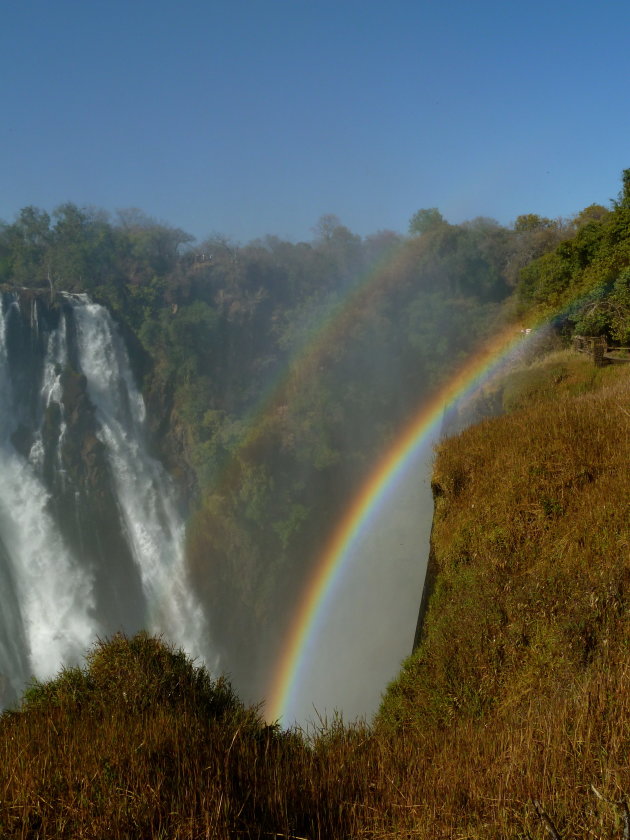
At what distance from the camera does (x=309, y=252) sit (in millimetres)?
47469

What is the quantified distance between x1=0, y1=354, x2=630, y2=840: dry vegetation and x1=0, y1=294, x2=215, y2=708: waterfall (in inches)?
969

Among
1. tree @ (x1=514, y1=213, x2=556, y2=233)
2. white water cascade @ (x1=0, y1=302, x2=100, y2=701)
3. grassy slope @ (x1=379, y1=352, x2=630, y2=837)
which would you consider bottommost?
grassy slope @ (x1=379, y1=352, x2=630, y2=837)

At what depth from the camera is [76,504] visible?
32500 mm

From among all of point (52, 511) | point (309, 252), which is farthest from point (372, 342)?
point (52, 511)

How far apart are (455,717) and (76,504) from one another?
29199mm

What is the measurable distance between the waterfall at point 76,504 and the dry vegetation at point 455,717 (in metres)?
24.6

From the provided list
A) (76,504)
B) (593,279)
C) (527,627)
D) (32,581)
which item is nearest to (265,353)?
(76,504)

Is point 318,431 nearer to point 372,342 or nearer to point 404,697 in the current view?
point 372,342

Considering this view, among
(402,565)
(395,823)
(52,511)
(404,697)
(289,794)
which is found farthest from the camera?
(52,511)

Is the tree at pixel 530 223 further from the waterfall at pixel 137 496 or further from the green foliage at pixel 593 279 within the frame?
the waterfall at pixel 137 496

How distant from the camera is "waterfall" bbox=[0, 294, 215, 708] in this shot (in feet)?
96.8

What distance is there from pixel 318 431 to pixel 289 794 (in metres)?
33.7

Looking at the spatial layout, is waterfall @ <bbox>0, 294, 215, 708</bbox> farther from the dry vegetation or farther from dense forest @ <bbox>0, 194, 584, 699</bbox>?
the dry vegetation

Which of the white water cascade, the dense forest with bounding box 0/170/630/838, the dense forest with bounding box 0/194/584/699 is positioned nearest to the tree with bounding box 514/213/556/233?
the dense forest with bounding box 0/194/584/699
